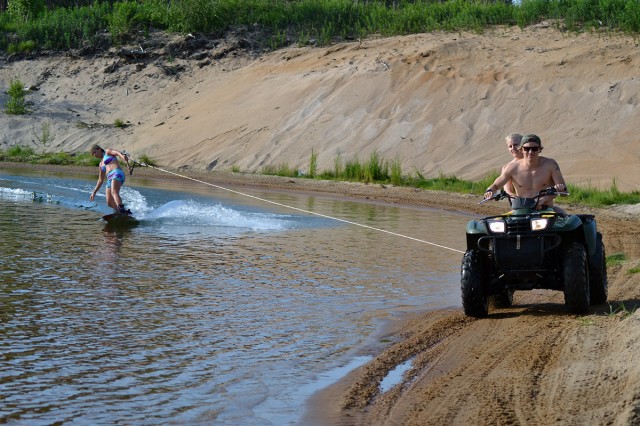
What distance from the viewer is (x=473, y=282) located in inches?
364

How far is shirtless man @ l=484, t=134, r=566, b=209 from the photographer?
971 centimetres

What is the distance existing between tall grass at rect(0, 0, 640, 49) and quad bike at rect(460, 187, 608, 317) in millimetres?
22503

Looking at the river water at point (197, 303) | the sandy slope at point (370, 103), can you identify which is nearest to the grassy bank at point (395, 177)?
the sandy slope at point (370, 103)

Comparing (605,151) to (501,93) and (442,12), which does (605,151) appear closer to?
(501,93)

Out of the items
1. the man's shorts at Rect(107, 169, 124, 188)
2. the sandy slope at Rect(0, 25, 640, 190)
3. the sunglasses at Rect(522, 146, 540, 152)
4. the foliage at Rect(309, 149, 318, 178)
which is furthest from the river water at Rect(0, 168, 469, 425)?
the foliage at Rect(309, 149, 318, 178)

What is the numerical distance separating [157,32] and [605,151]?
22.4 meters

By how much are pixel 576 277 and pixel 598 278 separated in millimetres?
767

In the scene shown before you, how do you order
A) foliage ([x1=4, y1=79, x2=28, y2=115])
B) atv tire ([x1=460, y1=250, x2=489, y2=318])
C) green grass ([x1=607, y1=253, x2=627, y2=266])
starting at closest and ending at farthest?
1. atv tire ([x1=460, y1=250, x2=489, y2=318])
2. green grass ([x1=607, y1=253, x2=627, y2=266])
3. foliage ([x1=4, y1=79, x2=28, y2=115])

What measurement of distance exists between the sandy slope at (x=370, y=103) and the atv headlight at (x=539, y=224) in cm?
1408

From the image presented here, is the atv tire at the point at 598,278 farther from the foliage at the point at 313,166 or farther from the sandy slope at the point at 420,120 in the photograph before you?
the foliage at the point at 313,166

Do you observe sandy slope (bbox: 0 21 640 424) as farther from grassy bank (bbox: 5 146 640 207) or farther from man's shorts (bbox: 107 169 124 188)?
man's shorts (bbox: 107 169 124 188)

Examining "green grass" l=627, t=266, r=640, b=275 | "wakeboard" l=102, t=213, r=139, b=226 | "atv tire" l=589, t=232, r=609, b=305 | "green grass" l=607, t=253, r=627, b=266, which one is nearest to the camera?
"atv tire" l=589, t=232, r=609, b=305

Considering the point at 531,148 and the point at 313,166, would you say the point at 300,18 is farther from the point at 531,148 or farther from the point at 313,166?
→ the point at 531,148

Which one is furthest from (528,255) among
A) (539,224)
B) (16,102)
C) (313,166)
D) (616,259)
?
(16,102)
